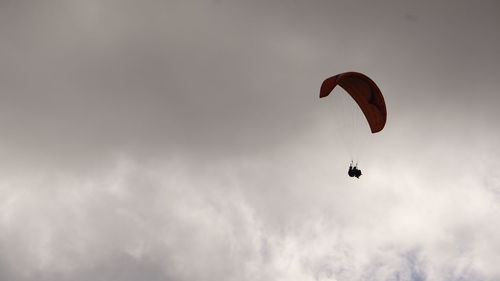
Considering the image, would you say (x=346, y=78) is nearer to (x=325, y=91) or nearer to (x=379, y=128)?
(x=325, y=91)

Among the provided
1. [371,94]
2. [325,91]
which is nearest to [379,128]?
[371,94]

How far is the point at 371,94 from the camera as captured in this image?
2283 inches

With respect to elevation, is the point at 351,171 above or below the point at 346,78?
below

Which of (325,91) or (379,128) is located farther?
(379,128)

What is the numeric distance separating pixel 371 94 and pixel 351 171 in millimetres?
8598

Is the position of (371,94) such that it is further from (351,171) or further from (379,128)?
(351,171)

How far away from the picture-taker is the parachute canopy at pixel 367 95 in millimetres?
56219

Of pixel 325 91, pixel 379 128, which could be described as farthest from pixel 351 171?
pixel 325 91

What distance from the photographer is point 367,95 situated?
192ft

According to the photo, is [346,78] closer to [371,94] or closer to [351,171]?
[371,94]

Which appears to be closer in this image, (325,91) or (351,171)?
(325,91)

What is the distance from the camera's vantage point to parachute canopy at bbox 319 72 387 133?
2213 inches

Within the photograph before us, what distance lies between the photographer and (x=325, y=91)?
55.2m

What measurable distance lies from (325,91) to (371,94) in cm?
590
